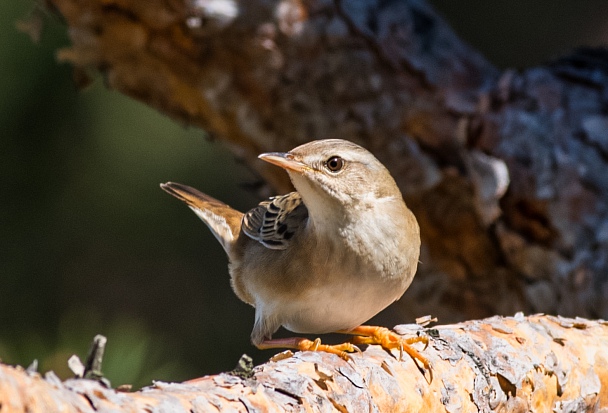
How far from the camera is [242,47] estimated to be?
424 centimetres

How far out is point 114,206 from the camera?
5449mm

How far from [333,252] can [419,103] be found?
156 cm

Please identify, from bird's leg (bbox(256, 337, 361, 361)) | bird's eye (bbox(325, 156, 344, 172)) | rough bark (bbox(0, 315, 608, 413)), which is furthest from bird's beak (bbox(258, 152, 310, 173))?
rough bark (bbox(0, 315, 608, 413))

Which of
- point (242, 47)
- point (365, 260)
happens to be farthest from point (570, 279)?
point (242, 47)

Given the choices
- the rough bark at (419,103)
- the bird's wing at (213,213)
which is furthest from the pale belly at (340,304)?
the rough bark at (419,103)

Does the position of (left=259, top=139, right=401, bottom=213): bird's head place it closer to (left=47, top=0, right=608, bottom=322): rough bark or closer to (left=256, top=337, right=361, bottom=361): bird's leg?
(left=256, top=337, right=361, bottom=361): bird's leg

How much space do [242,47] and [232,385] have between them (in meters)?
2.72

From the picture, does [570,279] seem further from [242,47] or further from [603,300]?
[242,47]

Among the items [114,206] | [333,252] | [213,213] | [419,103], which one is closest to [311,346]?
[333,252]

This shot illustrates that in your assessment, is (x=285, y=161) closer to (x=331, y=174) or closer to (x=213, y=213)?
(x=331, y=174)

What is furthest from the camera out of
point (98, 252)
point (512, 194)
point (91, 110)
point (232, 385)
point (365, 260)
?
point (98, 252)

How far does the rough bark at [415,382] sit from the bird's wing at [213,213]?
156cm

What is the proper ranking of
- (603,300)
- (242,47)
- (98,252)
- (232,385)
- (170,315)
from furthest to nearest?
(170,315)
(98,252)
(242,47)
(603,300)
(232,385)

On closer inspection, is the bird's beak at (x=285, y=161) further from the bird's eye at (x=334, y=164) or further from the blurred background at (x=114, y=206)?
the blurred background at (x=114, y=206)
